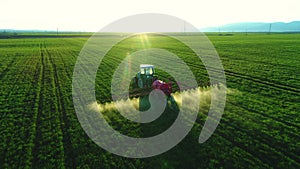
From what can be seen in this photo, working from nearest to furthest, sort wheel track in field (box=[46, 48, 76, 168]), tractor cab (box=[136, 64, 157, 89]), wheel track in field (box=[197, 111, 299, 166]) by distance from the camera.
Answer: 1. wheel track in field (box=[197, 111, 299, 166])
2. wheel track in field (box=[46, 48, 76, 168])
3. tractor cab (box=[136, 64, 157, 89])

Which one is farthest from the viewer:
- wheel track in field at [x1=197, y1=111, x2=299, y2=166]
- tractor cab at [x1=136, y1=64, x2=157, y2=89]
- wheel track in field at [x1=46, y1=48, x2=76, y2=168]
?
tractor cab at [x1=136, y1=64, x2=157, y2=89]

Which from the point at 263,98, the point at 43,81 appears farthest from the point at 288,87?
the point at 43,81

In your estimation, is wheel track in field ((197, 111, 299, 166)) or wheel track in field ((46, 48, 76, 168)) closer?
wheel track in field ((197, 111, 299, 166))

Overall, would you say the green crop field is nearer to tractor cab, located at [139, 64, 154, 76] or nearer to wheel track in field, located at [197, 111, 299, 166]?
wheel track in field, located at [197, 111, 299, 166]

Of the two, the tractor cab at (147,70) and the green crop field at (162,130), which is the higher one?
the tractor cab at (147,70)

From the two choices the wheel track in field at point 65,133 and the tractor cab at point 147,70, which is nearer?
the wheel track in field at point 65,133

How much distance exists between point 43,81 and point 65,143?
13096mm

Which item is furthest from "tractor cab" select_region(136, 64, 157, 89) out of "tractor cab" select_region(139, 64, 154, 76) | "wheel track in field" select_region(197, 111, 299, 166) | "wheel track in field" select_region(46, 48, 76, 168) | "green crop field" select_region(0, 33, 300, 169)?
"wheel track in field" select_region(197, 111, 299, 166)

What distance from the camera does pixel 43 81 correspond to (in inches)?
816

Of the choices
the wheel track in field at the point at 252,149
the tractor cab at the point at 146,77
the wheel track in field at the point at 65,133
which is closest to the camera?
the wheel track in field at the point at 252,149

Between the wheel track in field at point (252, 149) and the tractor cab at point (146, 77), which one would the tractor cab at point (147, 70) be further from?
the wheel track in field at point (252, 149)

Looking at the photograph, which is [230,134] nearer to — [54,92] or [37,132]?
[37,132]

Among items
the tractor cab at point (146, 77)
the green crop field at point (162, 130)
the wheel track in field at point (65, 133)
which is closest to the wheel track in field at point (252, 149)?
the green crop field at point (162, 130)

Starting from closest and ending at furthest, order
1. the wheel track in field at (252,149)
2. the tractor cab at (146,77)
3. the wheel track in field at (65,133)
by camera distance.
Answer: the wheel track in field at (252,149), the wheel track in field at (65,133), the tractor cab at (146,77)
